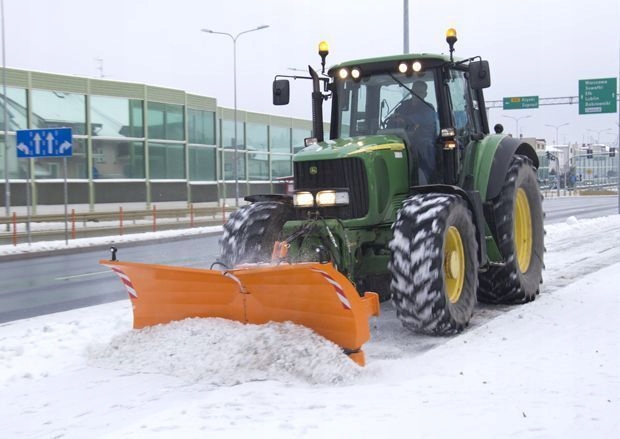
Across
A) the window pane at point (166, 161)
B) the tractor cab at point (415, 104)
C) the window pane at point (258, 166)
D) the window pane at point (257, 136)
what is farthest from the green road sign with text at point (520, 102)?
the tractor cab at point (415, 104)

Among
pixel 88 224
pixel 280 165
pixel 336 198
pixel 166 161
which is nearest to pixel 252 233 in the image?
pixel 336 198

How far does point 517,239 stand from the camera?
29.8 ft

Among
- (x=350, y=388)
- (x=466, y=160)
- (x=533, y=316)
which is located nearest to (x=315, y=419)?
(x=350, y=388)

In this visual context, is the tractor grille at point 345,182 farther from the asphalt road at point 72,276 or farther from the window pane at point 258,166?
the window pane at point 258,166

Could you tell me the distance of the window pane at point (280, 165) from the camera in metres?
54.0

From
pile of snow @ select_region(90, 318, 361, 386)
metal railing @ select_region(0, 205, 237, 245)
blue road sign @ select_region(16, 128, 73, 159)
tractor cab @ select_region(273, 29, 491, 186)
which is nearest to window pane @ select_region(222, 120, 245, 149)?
metal railing @ select_region(0, 205, 237, 245)

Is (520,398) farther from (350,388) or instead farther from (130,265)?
(130,265)

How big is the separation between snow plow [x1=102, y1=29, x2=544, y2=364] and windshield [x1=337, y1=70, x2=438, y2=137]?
0.04ft

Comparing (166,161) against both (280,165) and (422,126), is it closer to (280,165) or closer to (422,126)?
(280,165)

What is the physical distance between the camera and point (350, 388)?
5.08 metres

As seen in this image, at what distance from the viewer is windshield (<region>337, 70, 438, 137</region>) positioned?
769 centimetres

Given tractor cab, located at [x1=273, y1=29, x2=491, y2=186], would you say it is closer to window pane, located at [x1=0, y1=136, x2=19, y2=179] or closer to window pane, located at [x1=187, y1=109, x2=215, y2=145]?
window pane, located at [x1=0, y1=136, x2=19, y2=179]

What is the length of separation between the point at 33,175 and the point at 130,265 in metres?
29.3

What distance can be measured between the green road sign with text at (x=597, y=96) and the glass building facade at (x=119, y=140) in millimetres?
18634
